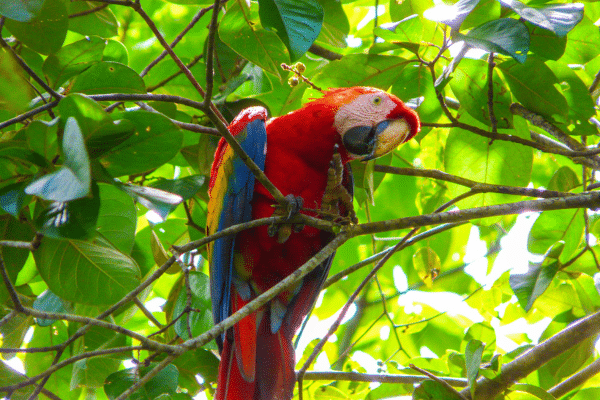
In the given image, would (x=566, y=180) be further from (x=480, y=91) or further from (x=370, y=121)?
(x=370, y=121)

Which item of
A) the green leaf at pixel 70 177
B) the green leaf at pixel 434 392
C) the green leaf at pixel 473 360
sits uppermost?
the green leaf at pixel 70 177

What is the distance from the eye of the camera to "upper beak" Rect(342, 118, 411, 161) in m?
1.71

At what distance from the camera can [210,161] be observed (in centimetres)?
187

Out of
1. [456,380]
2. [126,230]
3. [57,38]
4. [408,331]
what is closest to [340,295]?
[408,331]

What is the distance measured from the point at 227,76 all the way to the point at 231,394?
1.09 m

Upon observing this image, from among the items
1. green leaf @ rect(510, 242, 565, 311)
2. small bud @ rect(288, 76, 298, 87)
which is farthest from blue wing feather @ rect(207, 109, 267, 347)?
green leaf @ rect(510, 242, 565, 311)

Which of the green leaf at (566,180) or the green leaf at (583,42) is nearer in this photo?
the green leaf at (583,42)

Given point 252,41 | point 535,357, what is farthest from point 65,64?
point 535,357

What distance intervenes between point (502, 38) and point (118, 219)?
101 cm

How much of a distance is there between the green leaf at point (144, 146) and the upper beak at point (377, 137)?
2.76ft

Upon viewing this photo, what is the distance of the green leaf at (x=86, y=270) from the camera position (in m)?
1.23

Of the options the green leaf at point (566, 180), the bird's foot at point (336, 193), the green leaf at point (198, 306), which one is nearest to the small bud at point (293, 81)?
the bird's foot at point (336, 193)

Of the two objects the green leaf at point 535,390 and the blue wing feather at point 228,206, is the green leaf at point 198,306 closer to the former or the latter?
the blue wing feather at point 228,206

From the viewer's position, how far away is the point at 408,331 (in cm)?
229
